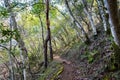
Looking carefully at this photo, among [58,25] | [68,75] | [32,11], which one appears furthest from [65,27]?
[68,75]

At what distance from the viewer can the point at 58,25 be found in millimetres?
39000

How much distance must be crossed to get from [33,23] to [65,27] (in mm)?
8707

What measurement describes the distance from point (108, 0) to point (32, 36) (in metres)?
30.2

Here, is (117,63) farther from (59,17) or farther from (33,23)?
(59,17)

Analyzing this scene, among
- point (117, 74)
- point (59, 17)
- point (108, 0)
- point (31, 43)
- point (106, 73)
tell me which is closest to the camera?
point (108, 0)

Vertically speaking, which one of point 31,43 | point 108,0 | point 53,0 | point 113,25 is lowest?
point 31,43

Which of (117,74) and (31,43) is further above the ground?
(117,74)

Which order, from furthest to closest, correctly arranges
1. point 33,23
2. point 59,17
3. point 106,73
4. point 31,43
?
1. point 59,17
2. point 31,43
3. point 33,23
4. point 106,73

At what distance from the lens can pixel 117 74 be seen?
6.97 m

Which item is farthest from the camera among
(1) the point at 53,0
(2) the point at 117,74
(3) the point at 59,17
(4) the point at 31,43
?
(3) the point at 59,17

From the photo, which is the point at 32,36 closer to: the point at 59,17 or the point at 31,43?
the point at 31,43

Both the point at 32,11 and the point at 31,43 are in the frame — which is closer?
the point at 32,11

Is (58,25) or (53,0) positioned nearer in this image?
(53,0)

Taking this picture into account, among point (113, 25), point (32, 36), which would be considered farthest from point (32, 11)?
point (32, 36)
